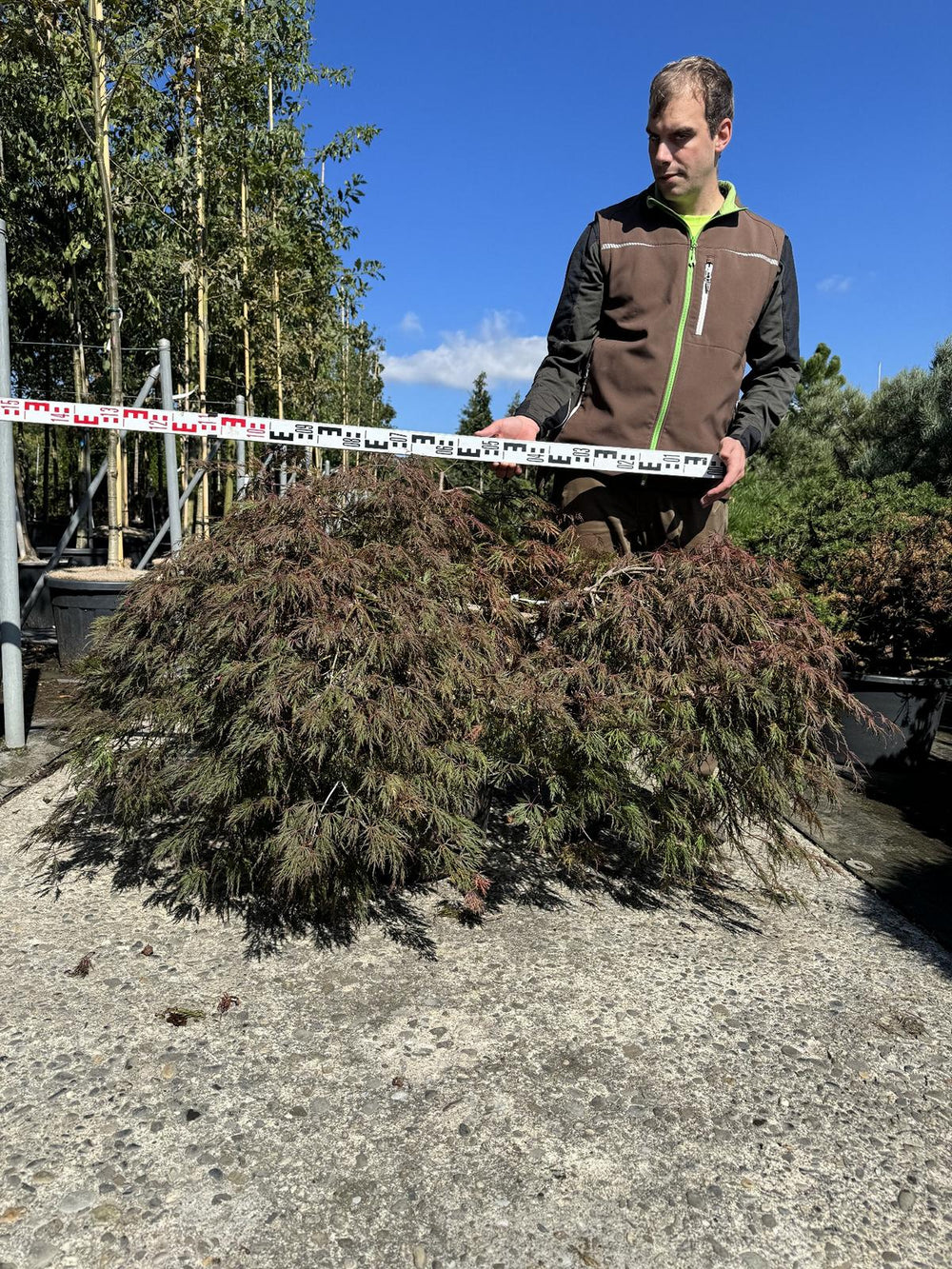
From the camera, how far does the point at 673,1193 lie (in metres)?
1.66

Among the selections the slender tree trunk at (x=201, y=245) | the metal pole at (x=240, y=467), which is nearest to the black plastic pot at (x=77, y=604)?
the metal pole at (x=240, y=467)

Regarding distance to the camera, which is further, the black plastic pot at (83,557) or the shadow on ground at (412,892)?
the black plastic pot at (83,557)

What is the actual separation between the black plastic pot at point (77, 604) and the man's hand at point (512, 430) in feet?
13.2

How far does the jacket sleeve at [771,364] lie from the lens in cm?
296

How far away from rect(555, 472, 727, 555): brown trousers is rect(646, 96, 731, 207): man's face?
0.93 meters

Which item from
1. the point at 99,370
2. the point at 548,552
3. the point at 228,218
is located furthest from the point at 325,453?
the point at 99,370

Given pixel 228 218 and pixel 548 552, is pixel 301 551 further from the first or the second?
pixel 228 218

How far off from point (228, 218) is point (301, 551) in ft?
28.1

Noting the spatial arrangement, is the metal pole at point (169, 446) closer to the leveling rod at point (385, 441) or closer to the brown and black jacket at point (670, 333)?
the leveling rod at point (385, 441)

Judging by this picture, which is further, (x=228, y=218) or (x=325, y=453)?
(x=228, y=218)

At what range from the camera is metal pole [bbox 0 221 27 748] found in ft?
13.3

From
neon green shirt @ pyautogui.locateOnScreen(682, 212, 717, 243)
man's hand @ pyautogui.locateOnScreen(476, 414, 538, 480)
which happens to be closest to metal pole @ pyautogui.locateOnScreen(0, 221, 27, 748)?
man's hand @ pyautogui.locateOnScreen(476, 414, 538, 480)

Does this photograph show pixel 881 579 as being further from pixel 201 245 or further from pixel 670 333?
pixel 201 245

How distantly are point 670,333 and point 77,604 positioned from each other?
4926 millimetres
